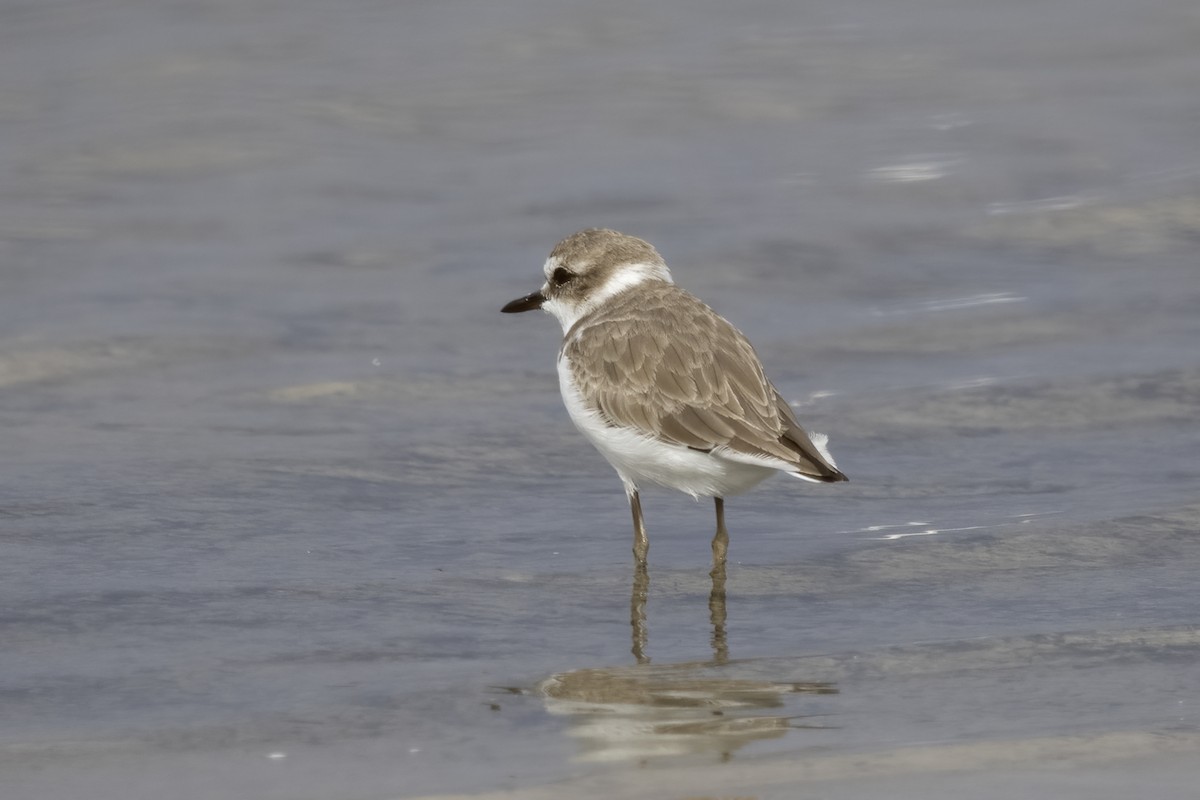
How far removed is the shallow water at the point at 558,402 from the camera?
18.4 feet

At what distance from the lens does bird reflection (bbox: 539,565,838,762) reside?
5332 millimetres

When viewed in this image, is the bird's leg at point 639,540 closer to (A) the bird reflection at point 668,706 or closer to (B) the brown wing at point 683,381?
(B) the brown wing at point 683,381

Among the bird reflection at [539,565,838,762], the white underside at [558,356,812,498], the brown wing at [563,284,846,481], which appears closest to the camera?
the bird reflection at [539,565,838,762]

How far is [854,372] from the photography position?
1010 cm

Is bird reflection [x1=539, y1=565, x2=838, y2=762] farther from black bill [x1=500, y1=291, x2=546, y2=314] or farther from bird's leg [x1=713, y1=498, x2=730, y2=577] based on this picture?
black bill [x1=500, y1=291, x2=546, y2=314]

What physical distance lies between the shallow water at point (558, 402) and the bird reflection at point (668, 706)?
0.02 metres

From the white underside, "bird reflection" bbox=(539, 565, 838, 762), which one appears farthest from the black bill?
"bird reflection" bbox=(539, 565, 838, 762)

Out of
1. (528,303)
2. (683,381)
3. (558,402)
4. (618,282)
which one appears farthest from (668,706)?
(558,402)

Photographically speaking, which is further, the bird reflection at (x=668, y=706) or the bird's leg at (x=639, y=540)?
the bird's leg at (x=639, y=540)

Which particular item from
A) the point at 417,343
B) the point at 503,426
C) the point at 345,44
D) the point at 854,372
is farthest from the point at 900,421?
the point at 345,44

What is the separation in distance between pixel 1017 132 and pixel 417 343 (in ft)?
19.0

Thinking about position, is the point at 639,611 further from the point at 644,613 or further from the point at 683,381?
the point at 683,381

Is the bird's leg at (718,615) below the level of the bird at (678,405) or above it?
below

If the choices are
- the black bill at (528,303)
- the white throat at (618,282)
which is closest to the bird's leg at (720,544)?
the white throat at (618,282)
